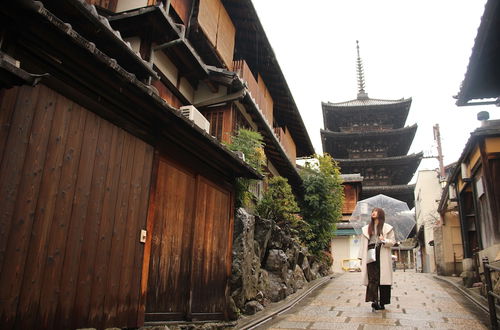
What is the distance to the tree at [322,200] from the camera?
68.9 feet

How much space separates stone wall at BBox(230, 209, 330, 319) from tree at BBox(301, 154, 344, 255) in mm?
4586

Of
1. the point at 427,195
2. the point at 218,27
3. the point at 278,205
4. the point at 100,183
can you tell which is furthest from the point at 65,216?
the point at 427,195

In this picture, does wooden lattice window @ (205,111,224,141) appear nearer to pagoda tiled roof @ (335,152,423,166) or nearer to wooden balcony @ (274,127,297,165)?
wooden balcony @ (274,127,297,165)

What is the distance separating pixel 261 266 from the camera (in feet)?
40.2

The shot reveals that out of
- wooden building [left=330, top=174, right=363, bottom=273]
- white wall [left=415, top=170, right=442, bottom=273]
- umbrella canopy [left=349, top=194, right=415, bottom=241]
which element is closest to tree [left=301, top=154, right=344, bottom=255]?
umbrella canopy [left=349, top=194, right=415, bottom=241]

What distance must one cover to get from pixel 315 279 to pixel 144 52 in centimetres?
1177

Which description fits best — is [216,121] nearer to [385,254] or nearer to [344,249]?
[385,254]

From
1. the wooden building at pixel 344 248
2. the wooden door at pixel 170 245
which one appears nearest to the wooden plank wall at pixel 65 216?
the wooden door at pixel 170 245

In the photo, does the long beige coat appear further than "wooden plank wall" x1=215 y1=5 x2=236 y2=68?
No

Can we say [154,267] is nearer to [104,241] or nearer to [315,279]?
[104,241]

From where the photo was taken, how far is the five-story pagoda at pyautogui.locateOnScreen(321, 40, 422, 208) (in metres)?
42.2

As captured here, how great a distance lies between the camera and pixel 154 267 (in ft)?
20.9

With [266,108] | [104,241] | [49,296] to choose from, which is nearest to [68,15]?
[104,241]

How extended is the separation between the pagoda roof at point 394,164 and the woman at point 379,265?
33.0 m
